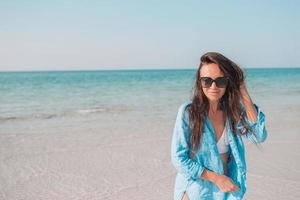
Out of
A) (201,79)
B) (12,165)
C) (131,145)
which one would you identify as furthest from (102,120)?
(201,79)

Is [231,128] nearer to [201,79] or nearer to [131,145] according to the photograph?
[201,79]

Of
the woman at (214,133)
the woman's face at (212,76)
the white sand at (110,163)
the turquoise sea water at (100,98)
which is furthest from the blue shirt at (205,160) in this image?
the white sand at (110,163)

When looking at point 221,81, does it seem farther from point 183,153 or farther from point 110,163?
point 110,163

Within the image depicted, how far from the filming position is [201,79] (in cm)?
228

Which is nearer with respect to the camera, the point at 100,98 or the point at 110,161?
the point at 110,161

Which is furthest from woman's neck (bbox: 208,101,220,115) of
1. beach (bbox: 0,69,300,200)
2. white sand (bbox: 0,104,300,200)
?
white sand (bbox: 0,104,300,200)

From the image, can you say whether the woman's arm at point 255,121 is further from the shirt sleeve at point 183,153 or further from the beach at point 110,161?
the beach at point 110,161

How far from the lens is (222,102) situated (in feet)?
7.91

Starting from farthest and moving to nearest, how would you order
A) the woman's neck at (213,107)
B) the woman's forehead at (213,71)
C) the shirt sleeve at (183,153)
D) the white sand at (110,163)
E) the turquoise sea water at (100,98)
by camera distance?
the turquoise sea water at (100,98), the white sand at (110,163), the woman's neck at (213,107), the woman's forehead at (213,71), the shirt sleeve at (183,153)

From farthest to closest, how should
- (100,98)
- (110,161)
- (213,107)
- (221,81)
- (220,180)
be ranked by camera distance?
1. (100,98)
2. (110,161)
3. (213,107)
4. (221,81)
5. (220,180)

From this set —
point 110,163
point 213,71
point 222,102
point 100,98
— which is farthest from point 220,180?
point 100,98

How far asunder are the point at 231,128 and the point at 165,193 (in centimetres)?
311

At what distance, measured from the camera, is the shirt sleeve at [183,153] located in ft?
6.94

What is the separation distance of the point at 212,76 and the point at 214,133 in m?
0.34
